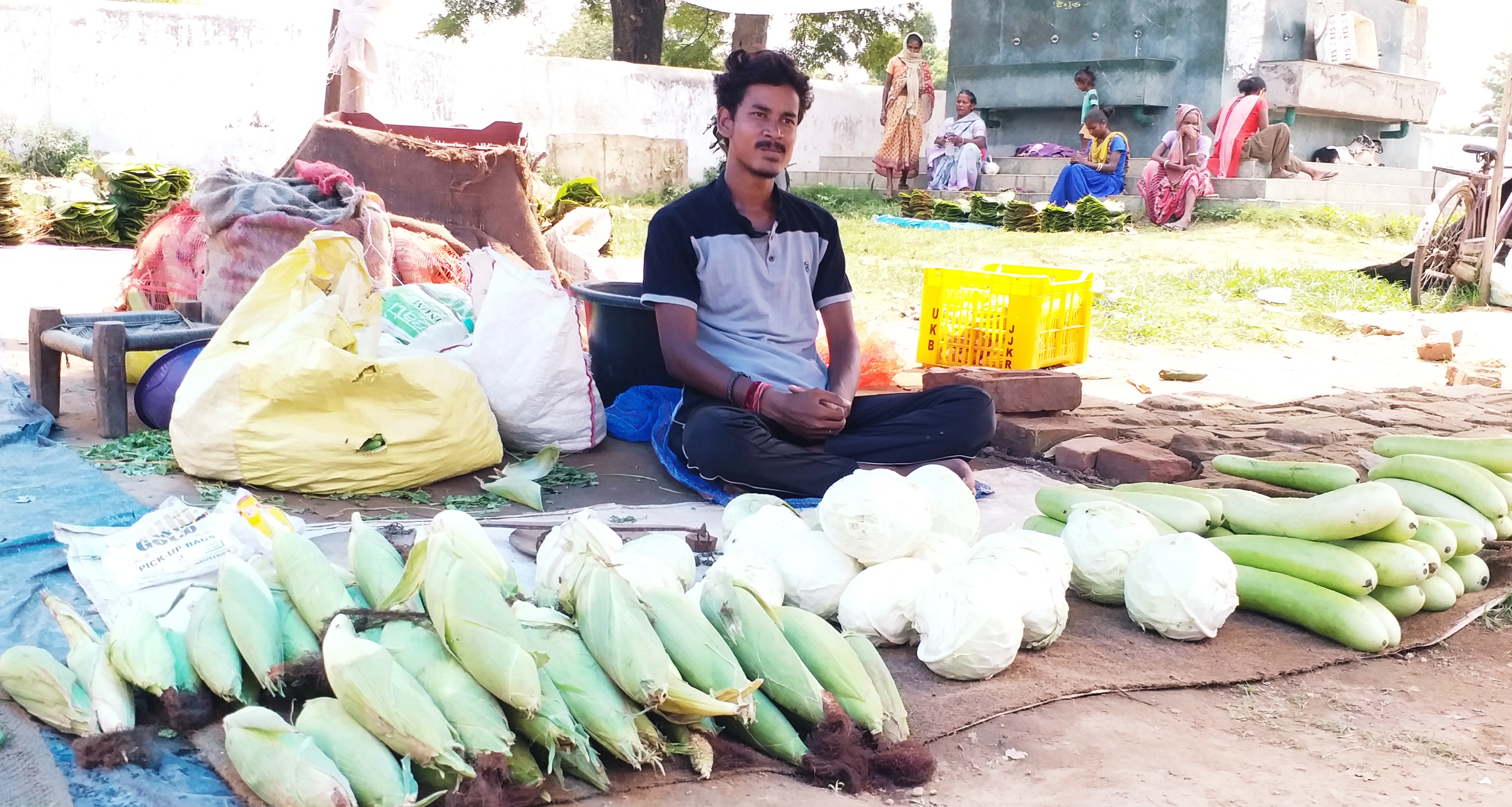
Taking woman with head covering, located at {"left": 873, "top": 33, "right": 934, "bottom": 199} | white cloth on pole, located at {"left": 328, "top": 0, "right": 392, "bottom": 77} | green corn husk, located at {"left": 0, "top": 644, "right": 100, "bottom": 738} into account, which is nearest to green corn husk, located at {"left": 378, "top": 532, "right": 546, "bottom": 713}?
green corn husk, located at {"left": 0, "top": 644, "right": 100, "bottom": 738}

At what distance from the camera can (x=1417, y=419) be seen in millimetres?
4121

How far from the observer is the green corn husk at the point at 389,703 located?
1.55 meters

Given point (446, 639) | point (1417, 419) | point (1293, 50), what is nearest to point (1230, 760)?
point (446, 639)

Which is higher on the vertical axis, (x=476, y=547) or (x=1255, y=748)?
(x=476, y=547)

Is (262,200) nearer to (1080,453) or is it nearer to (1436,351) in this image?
(1080,453)

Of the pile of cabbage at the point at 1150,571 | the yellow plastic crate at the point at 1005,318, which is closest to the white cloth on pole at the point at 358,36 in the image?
the yellow plastic crate at the point at 1005,318

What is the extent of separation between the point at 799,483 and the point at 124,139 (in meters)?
11.7

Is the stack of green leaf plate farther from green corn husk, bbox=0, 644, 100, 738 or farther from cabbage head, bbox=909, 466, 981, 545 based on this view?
green corn husk, bbox=0, 644, 100, 738

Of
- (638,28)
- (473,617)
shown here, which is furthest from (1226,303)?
(638,28)

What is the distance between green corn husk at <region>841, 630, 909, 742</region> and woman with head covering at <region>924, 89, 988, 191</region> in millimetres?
13273

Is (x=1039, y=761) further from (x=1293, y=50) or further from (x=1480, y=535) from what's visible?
(x=1293, y=50)

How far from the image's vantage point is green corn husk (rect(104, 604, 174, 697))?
1.75 m

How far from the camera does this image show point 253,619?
5.97 ft

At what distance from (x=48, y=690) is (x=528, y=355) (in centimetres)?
208
